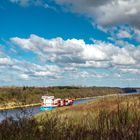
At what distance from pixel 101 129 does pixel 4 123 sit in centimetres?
246

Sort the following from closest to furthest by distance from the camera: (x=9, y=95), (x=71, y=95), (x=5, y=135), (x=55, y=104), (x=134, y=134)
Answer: (x=134, y=134), (x=5, y=135), (x=55, y=104), (x=9, y=95), (x=71, y=95)

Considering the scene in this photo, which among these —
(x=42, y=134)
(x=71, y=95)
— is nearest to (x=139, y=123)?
(x=42, y=134)

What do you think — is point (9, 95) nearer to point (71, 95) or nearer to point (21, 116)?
point (71, 95)

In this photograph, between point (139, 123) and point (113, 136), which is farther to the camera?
point (139, 123)

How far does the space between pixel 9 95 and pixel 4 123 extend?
119 metres

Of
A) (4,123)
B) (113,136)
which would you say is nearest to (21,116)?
(4,123)

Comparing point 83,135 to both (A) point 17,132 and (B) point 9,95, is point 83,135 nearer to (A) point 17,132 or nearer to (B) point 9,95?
(A) point 17,132

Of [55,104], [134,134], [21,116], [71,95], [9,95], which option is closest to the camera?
[134,134]

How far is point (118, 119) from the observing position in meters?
10.5

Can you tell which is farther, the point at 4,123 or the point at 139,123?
the point at 4,123

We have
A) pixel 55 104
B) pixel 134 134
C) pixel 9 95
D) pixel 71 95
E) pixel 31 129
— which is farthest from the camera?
pixel 71 95

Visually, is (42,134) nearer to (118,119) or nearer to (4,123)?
(4,123)

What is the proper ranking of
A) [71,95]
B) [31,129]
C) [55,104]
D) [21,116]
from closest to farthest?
[31,129] < [21,116] < [55,104] < [71,95]

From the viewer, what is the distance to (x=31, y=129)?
9328 mm
